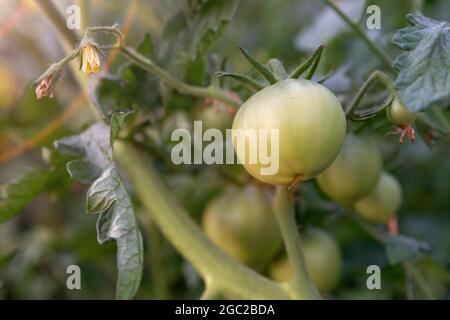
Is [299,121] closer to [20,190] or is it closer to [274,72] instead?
[274,72]

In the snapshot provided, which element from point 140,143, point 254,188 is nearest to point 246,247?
point 254,188

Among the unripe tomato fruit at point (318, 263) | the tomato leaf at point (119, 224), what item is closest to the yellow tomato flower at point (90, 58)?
the tomato leaf at point (119, 224)

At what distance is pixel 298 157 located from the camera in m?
0.63

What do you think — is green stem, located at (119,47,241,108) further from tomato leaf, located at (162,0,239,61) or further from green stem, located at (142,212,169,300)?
green stem, located at (142,212,169,300)

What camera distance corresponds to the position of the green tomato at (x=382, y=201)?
98 cm

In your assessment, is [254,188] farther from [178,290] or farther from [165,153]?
[178,290]

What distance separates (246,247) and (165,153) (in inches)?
6.9

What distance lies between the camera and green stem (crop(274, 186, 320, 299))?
80 centimetres

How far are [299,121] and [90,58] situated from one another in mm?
210

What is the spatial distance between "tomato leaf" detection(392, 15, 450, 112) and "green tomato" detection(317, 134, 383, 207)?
206 millimetres

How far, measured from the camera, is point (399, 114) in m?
0.69

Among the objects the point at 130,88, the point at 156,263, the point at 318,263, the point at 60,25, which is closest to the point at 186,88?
the point at 130,88

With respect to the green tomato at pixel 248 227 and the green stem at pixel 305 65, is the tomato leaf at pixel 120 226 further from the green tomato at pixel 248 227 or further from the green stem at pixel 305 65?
the green tomato at pixel 248 227

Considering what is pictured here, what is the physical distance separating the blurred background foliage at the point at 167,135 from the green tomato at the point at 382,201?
61mm
